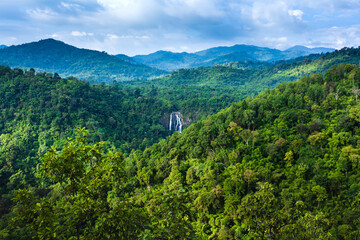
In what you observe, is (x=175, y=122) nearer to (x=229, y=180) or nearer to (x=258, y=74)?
(x=229, y=180)

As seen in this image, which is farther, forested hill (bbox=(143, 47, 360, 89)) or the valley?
forested hill (bbox=(143, 47, 360, 89))

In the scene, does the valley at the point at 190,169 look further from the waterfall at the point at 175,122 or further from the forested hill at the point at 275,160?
the waterfall at the point at 175,122

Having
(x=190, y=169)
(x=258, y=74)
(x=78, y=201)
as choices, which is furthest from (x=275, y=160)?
(x=258, y=74)

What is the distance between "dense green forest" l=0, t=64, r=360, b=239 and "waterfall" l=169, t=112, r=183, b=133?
47.8 metres

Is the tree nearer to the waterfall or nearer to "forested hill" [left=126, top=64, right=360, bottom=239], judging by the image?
"forested hill" [left=126, top=64, right=360, bottom=239]

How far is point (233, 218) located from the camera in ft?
80.4

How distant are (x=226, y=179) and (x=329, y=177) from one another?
11800 millimetres

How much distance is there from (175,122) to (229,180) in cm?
6489

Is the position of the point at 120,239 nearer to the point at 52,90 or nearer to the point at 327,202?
the point at 327,202

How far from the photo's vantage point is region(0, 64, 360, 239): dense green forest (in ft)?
18.8

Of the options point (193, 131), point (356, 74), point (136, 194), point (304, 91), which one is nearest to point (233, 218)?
point (136, 194)

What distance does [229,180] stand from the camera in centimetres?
2798

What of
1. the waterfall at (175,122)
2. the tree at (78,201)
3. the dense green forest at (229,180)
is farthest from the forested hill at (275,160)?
the waterfall at (175,122)

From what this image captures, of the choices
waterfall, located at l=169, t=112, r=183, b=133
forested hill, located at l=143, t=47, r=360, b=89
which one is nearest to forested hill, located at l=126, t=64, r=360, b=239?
waterfall, located at l=169, t=112, r=183, b=133
